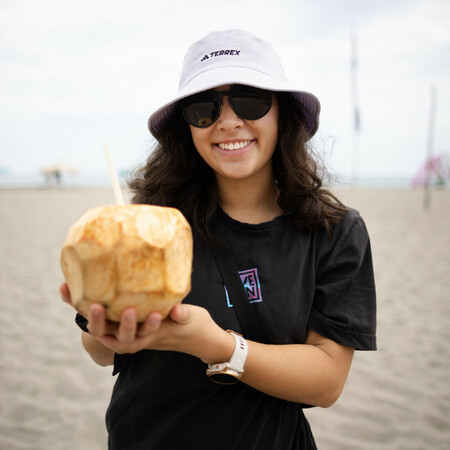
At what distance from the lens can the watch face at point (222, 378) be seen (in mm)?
1210

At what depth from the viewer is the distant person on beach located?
1.32 meters

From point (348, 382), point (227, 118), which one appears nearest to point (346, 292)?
point (227, 118)

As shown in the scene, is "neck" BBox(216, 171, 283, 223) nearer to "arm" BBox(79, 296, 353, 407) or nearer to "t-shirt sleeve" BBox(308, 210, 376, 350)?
"t-shirt sleeve" BBox(308, 210, 376, 350)

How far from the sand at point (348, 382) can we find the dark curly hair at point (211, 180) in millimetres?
2244

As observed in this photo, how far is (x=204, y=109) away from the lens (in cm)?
145

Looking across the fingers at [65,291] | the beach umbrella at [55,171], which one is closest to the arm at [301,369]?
the fingers at [65,291]

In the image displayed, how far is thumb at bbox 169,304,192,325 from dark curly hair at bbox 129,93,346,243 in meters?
0.39

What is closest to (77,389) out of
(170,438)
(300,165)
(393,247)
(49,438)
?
(49,438)

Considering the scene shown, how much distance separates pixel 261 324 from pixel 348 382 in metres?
2.84

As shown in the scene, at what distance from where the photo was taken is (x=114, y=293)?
3.43 feet

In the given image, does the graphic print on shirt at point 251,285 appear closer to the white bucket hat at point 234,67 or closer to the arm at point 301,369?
the arm at point 301,369

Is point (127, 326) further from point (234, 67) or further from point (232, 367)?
point (234, 67)

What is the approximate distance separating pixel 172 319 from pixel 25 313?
15.5ft

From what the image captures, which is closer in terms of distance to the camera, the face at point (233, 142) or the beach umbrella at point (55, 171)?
the face at point (233, 142)
